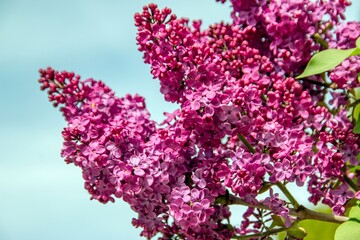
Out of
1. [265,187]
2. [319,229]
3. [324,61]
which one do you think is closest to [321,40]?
[324,61]

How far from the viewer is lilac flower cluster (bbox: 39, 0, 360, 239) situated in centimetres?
207

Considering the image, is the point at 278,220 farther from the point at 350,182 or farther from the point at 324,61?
the point at 324,61

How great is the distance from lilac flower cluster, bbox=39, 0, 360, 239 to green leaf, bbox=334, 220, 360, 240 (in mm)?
170

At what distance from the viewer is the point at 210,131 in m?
2.08

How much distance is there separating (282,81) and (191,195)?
0.49 metres

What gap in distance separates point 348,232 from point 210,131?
0.48 metres

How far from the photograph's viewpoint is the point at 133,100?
7.64 ft

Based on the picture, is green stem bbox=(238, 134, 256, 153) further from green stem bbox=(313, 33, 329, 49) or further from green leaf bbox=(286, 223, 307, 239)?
green stem bbox=(313, 33, 329, 49)

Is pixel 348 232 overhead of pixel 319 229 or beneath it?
beneath

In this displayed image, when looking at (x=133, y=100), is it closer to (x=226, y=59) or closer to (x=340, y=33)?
(x=226, y=59)

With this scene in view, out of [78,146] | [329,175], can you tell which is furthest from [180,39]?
[329,175]

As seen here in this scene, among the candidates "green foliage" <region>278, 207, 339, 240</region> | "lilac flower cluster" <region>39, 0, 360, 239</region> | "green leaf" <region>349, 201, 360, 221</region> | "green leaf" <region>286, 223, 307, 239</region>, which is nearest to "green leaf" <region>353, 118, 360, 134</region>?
"lilac flower cluster" <region>39, 0, 360, 239</region>

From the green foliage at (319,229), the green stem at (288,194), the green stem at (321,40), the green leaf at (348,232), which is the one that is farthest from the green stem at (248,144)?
the green foliage at (319,229)

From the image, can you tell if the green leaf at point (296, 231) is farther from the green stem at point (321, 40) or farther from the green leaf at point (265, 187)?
the green stem at point (321, 40)
